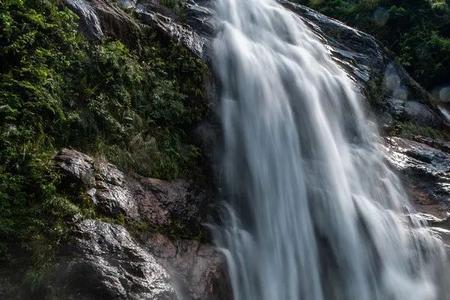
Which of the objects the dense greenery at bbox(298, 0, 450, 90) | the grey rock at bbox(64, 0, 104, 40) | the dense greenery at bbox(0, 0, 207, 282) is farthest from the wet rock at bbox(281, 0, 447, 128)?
the grey rock at bbox(64, 0, 104, 40)

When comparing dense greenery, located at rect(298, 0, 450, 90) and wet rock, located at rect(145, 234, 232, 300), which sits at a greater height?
dense greenery, located at rect(298, 0, 450, 90)

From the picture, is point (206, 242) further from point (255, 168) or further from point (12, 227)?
point (12, 227)

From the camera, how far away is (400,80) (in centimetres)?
1323

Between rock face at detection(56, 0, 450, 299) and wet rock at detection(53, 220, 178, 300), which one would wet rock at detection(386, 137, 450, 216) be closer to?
rock face at detection(56, 0, 450, 299)

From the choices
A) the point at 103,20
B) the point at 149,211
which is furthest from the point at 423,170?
the point at 103,20

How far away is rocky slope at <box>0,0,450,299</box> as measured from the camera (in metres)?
5.08

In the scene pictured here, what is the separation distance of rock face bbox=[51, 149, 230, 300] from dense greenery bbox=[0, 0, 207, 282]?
21 centimetres

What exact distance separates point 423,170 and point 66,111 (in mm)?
6640

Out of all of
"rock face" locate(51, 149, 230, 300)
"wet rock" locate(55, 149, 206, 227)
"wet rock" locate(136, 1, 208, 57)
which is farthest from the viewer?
"wet rock" locate(136, 1, 208, 57)

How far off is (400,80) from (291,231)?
740cm

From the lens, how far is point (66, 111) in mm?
6613

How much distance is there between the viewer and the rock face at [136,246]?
5.01m

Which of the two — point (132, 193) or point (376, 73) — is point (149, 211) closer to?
point (132, 193)

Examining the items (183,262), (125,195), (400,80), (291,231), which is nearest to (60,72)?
(125,195)
